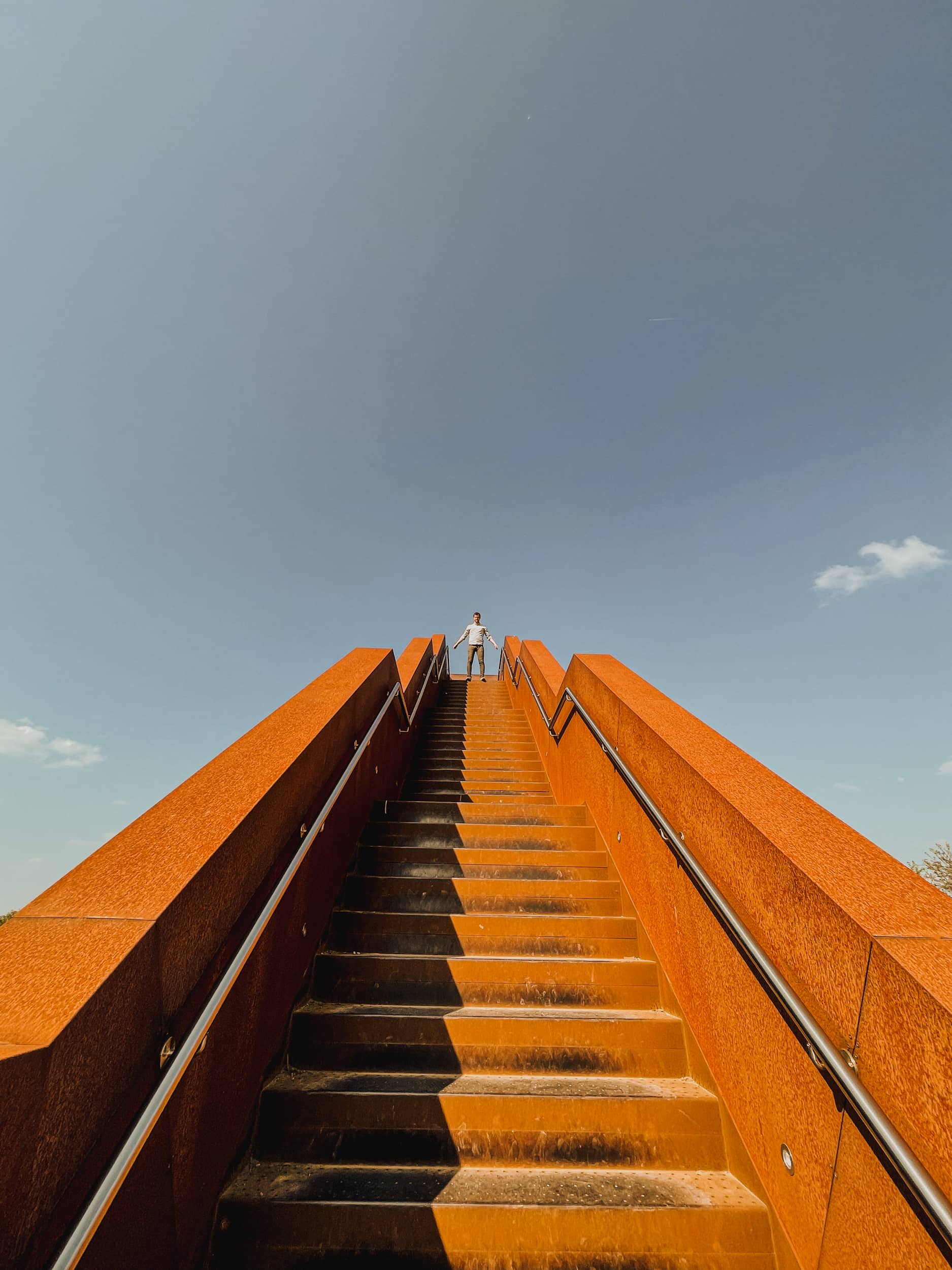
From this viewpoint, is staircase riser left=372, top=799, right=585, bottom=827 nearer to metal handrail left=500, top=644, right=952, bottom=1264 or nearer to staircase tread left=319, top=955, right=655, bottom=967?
staircase tread left=319, top=955, right=655, bottom=967

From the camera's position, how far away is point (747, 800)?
2033mm

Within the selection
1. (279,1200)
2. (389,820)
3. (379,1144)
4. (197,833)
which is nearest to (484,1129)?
(379,1144)

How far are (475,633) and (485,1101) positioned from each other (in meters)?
10.2

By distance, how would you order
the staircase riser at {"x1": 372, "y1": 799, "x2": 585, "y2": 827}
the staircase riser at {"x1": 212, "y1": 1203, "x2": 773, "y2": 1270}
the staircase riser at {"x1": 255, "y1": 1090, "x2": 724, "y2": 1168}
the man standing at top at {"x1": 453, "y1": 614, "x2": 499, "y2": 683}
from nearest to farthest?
the staircase riser at {"x1": 212, "y1": 1203, "x2": 773, "y2": 1270} → the staircase riser at {"x1": 255, "y1": 1090, "x2": 724, "y2": 1168} → the staircase riser at {"x1": 372, "y1": 799, "x2": 585, "y2": 827} → the man standing at top at {"x1": 453, "y1": 614, "x2": 499, "y2": 683}

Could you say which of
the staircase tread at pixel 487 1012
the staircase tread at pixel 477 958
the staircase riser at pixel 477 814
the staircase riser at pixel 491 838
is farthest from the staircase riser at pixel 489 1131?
the staircase riser at pixel 477 814

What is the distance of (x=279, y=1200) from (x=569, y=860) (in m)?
2.17

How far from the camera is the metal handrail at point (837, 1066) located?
1075 mm

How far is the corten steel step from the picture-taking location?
1.69 meters

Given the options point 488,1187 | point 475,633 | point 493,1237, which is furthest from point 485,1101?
point 475,633

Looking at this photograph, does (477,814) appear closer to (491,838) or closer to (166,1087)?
(491,838)

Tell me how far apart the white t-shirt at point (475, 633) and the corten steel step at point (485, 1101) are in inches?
339

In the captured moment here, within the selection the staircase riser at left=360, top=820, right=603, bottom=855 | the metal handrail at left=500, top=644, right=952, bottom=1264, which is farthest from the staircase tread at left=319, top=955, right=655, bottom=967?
the staircase riser at left=360, top=820, right=603, bottom=855

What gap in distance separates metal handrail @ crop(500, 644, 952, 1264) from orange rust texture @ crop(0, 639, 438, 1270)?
168 centimetres

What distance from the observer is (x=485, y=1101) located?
80.1 inches
